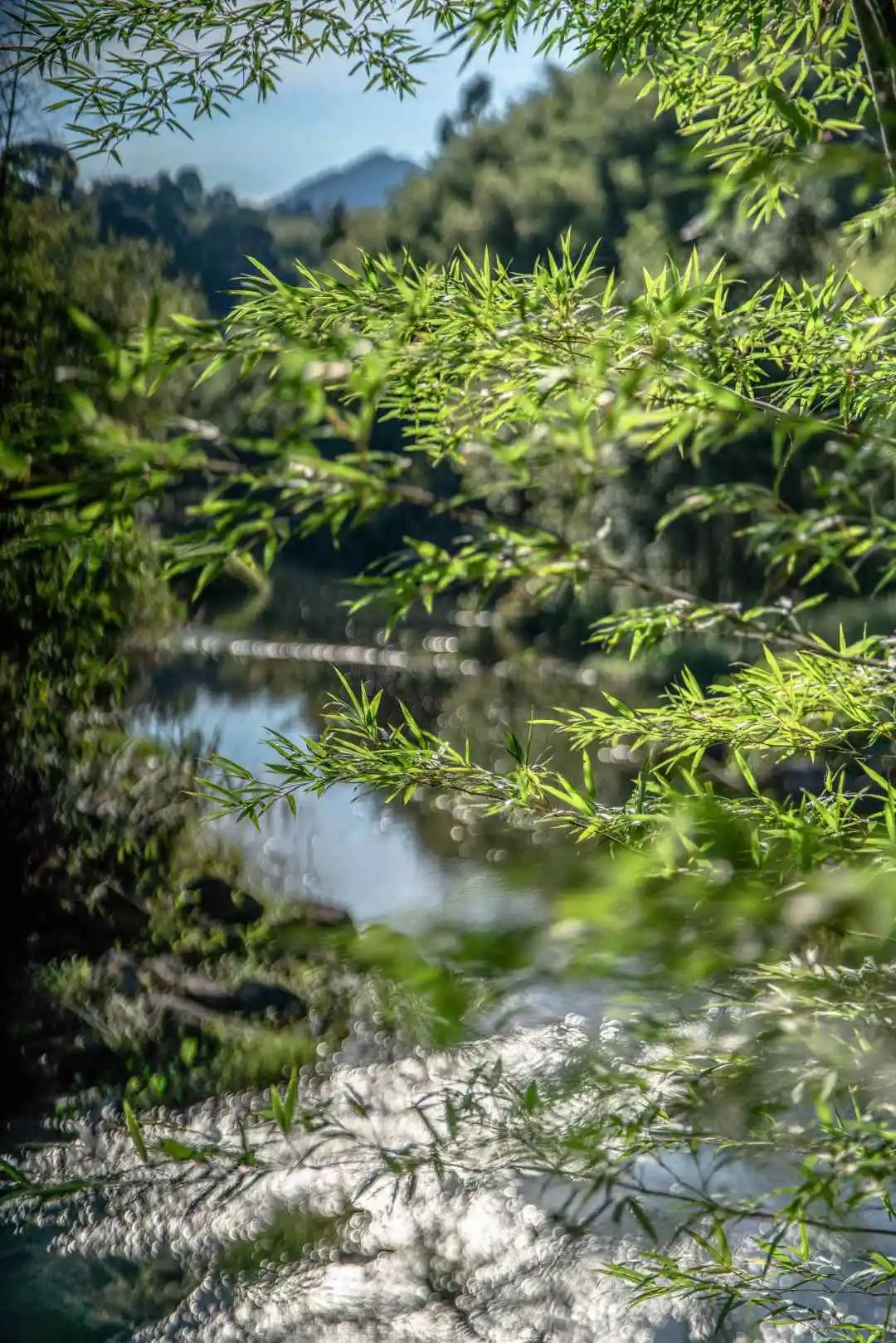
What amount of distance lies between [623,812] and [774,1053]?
0.44 m

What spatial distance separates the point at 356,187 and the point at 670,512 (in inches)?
1765

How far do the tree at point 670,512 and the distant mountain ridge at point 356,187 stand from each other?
2906 centimetres

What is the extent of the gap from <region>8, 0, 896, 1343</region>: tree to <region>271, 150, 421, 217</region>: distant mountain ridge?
29.1 metres

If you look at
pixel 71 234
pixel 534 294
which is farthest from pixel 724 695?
pixel 71 234

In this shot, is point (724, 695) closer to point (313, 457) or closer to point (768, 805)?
point (768, 805)

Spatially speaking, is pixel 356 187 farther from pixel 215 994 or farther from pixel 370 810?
pixel 215 994

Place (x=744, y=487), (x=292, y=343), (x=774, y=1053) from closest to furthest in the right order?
(x=292, y=343)
(x=744, y=487)
(x=774, y=1053)

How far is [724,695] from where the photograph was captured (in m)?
2.13

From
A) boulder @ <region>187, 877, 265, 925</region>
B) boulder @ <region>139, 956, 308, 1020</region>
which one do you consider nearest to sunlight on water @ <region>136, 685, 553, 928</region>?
boulder @ <region>187, 877, 265, 925</region>

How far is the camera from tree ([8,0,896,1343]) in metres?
1.14

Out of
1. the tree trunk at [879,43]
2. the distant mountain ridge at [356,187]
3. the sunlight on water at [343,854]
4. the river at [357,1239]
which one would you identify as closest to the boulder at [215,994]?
the river at [357,1239]

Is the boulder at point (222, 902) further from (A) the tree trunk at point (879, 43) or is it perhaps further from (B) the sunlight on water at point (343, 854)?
(A) the tree trunk at point (879, 43)

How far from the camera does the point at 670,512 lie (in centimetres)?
153

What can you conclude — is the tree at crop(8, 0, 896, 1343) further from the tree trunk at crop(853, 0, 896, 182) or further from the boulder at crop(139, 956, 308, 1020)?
the boulder at crop(139, 956, 308, 1020)
